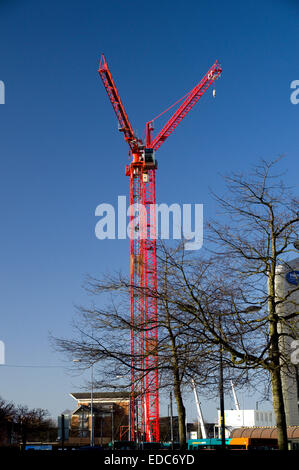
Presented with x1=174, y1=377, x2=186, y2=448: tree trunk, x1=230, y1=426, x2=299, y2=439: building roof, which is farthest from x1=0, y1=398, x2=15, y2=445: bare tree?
x1=174, y1=377, x2=186, y2=448: tree trunk

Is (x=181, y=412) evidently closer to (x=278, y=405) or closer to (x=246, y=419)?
(x=278, y=405)

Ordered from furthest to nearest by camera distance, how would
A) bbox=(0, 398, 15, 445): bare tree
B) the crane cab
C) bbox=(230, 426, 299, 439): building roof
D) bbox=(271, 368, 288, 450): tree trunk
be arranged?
the crane cab, bbox=(0, 398, 15, 445): bare tree, bbox=(230, 426, 299, 439): building roof, bbox=(271, 368, 288, 450): tree trunk

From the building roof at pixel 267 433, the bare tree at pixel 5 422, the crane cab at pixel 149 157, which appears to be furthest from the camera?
the crane cab at pixel 149 157

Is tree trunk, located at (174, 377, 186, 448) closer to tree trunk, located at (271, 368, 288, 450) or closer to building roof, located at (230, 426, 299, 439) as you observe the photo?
tree trunk, located at (271, 368, 288, 450)

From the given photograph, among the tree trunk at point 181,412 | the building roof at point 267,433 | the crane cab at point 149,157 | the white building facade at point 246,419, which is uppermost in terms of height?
the crane cab at point 149,157

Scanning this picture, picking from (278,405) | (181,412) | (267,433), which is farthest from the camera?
(267,433)

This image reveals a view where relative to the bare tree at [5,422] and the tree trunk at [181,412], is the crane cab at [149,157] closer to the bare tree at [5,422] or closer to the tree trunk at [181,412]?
the bare tree at [5,422]

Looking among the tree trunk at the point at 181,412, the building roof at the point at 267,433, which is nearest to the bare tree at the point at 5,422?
the building roof at the point at 267,433

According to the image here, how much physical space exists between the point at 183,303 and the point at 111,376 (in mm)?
3430

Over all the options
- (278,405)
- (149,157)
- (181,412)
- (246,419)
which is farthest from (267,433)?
(149,157)

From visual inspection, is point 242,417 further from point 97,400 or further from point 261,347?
point 261,347

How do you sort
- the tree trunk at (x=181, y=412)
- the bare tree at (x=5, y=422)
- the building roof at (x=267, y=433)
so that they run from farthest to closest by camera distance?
the bare tree at (x=5, y=422)
the building roof at (x=267, y=433)
the tree trunk at (x=181, y=412)

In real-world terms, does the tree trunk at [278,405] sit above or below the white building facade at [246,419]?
above
